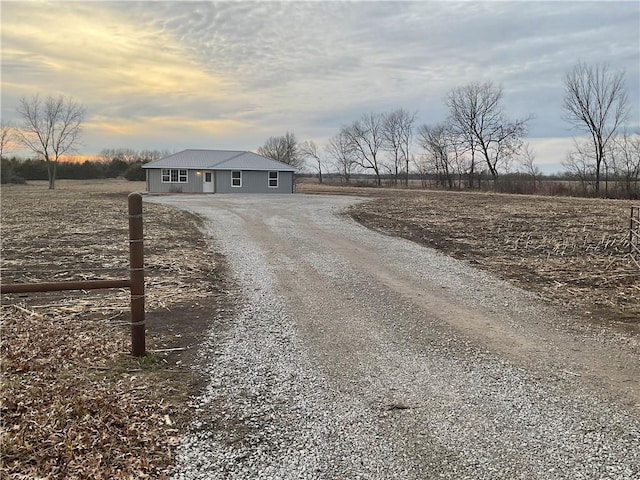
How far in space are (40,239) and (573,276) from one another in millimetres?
11091

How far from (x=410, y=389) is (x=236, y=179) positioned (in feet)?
109

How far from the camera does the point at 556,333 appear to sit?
5059mm

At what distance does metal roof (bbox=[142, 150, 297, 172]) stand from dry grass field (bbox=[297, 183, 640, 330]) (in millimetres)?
19220

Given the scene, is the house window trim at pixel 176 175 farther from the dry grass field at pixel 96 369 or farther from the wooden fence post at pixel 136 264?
the wooden fence post at pixel 136 264

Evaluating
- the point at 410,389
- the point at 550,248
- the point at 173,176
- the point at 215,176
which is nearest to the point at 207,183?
the point at 215,176

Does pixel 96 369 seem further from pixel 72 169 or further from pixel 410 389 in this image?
pixel 72 169

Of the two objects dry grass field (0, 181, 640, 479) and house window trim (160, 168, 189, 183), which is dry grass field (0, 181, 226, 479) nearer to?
dry grass field (0, 181, 640, 479)

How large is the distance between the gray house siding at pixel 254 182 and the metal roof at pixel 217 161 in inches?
16.6

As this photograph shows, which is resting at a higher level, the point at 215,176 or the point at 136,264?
the point at 215,176

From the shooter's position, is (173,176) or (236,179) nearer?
(173,176)

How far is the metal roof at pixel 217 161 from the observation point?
115 ft

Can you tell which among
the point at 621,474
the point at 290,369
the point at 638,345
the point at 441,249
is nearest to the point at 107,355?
the point at 290,369

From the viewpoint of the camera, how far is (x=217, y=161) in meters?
36.9

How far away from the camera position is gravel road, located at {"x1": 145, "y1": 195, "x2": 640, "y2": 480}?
A: 275 cm
